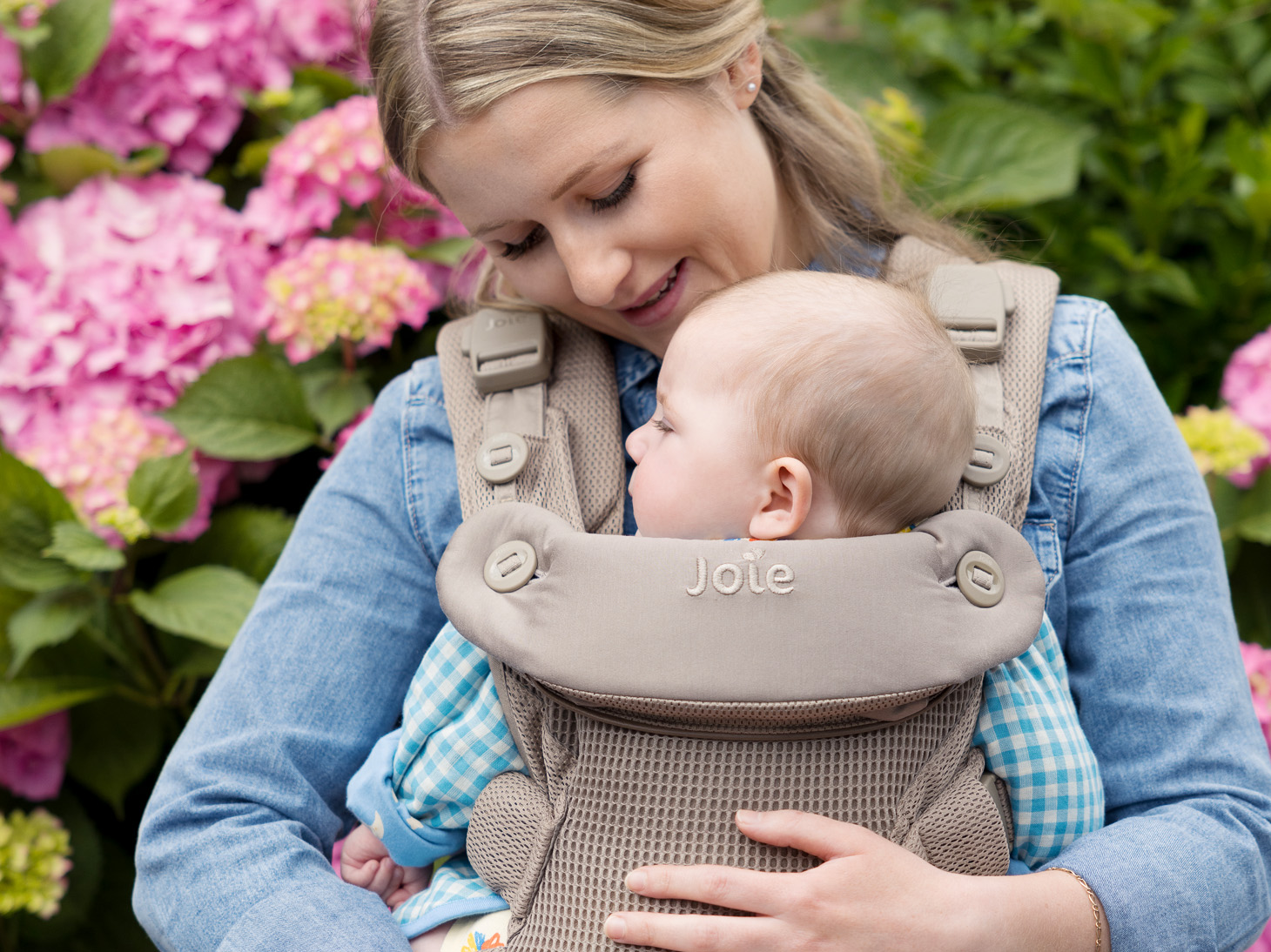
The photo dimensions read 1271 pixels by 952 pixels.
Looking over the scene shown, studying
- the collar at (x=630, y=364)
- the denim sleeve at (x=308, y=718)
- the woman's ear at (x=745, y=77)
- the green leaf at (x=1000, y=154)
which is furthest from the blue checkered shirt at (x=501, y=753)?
the green leaf at (x=1000, y=154)

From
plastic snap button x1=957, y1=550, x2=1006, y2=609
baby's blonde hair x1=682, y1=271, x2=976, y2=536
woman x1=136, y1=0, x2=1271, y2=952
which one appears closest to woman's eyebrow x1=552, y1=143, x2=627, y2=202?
woman x1=136, y1=0, x2=1271, y2=952

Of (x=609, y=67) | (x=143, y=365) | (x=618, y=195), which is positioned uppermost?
(x=609, y=67)

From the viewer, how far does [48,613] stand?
1.66 meters

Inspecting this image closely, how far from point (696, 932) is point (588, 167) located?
80cm

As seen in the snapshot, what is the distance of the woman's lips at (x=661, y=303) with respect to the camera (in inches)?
52.6

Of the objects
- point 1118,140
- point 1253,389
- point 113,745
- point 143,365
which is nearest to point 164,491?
point 143,365

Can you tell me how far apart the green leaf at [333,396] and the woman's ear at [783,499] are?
0.96m

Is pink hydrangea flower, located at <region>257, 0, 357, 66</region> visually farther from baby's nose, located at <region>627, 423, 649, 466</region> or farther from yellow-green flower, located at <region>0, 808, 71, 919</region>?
yellow-green flower, located at <region>0, 808, 71, 919</region>

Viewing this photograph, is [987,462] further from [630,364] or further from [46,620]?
[46,620]

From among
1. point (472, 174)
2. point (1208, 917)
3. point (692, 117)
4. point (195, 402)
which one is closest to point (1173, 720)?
point (1208, 917)

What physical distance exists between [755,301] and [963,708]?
474 mm

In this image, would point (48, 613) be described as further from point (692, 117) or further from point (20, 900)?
point (692, 117)

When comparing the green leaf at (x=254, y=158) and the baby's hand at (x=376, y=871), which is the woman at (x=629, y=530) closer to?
the baby's hand at (x=376, y=871)

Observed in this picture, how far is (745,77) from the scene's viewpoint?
1371 millimetres
